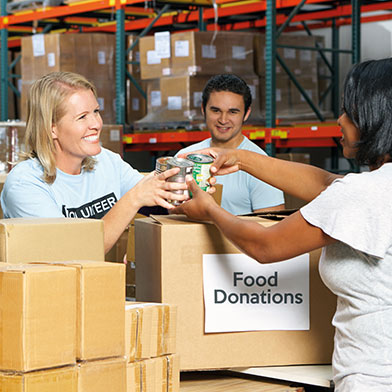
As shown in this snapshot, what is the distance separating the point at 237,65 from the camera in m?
6.31

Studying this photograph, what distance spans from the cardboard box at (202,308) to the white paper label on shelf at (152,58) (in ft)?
14.6

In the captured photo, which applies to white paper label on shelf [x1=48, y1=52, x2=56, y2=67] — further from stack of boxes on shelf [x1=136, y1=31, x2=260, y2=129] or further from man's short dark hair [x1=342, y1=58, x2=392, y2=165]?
man's short dark hair [x1=342, y1=58, x2=392, y2=165]

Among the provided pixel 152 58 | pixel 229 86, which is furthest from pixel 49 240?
pixel 152 58

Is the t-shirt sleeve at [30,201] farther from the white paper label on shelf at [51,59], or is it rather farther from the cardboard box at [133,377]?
the white paper label on shelf at [51,59]

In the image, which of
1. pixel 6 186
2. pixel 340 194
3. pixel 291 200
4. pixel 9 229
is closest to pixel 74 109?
pixel 6 186

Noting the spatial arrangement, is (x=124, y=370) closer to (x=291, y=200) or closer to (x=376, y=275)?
(x=376, y=275)

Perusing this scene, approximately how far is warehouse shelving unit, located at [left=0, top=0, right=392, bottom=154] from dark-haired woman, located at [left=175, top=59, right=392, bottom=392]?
12.5ft

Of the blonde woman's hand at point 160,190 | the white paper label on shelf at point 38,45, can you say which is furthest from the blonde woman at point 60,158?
the white paper label on shelf at point 38,45

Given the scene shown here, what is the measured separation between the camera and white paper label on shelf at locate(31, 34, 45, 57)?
706 centimetres

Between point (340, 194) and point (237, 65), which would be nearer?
point (340, 194)

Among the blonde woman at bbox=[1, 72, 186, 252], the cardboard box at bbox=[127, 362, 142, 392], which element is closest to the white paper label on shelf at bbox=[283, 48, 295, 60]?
the blonde woman at bbox=[1, 72, 186, 252]

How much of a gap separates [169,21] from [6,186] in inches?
218

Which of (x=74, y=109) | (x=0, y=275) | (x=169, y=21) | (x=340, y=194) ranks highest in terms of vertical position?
(x=169, y=21)

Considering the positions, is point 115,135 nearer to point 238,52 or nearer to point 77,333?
point 238,52
